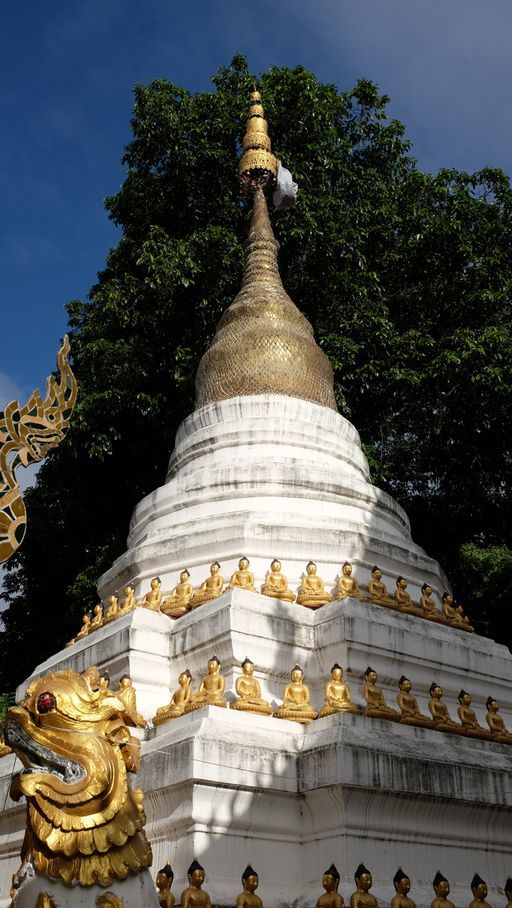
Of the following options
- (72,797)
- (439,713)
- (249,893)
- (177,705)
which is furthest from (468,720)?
(72,797)

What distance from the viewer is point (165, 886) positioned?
17.3 ft

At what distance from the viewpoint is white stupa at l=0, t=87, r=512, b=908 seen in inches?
235

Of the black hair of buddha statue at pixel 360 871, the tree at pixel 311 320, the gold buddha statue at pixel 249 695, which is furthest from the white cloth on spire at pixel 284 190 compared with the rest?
the black hair of buddha statue at pixel 360 871

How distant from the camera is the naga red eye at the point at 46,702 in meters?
4.11

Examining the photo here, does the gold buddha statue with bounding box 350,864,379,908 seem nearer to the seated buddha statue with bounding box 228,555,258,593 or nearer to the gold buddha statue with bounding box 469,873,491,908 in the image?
the gold buddha statue with bounding box 469,873,491,908

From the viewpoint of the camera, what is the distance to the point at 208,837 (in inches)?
228

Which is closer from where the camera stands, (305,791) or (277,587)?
(305,791)

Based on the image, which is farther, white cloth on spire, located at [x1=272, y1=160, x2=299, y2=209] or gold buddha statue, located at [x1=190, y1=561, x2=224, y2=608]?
white cloth on spire, located at [x1=272, y1=160, x2=299, y2=209]

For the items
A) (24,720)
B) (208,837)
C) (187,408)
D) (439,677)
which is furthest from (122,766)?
(187,408)

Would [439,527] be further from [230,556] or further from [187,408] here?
[230,556]

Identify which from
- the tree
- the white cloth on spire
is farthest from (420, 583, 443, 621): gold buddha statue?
the white cloth on spire

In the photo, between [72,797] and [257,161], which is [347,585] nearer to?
[72,797]

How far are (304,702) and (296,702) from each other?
3.1 inches

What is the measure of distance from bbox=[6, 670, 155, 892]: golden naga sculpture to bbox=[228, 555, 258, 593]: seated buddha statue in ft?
12.2
